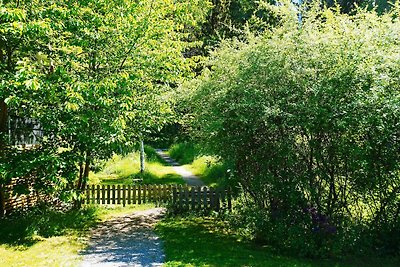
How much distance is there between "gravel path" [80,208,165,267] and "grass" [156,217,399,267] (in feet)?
1.04

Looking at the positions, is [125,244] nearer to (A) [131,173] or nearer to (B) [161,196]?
(B) [161,196]

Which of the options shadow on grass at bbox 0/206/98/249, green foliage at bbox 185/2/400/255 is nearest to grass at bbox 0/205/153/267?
shadow on grass at bbox 0/206/98/249

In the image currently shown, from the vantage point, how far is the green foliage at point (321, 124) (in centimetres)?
792

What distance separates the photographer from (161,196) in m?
14.6

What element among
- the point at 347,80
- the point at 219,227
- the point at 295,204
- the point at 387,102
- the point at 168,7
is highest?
the point at 168,7

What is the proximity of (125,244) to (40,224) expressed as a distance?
263cm

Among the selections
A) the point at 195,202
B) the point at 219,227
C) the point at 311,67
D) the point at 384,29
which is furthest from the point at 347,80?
the point at 195,202

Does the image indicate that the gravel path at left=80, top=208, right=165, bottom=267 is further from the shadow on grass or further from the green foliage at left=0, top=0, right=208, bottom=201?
the green foliage at left=0, top=0, right=208, bottom=201

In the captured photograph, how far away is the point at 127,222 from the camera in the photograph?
12219mm

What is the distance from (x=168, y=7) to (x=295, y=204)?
6.69 meters

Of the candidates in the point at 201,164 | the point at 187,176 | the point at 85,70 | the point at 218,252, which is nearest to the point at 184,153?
the point at 201,164

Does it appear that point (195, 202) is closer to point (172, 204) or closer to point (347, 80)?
point (172, 204)

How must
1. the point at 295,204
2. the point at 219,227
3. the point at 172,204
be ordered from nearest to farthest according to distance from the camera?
1. the point at 295,204
2. the point at 219,227
3. the point at 172,204

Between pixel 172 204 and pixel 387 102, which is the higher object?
pixel 387 102
